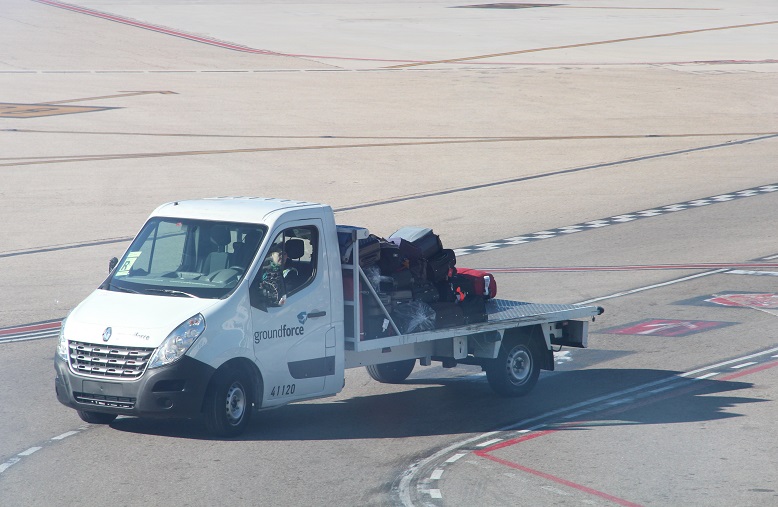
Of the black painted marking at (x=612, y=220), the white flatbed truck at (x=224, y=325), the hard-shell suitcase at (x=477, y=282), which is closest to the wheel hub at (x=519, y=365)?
the white flatbed truck at (x=224, y=325)

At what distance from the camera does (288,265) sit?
11.9m

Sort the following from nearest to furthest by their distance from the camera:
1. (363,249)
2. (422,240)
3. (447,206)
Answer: (363,249)
(422,240)
(447,206)

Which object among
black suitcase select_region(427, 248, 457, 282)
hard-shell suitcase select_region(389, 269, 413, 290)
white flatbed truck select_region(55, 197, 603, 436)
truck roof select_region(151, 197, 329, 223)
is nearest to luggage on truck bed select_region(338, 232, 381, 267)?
white flatbed truck select_region(55, 197, 603, 436)

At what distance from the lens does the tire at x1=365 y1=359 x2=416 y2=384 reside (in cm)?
1391

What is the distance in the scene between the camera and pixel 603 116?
132 ft

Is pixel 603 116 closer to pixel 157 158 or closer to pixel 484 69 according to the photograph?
pixel 484 69

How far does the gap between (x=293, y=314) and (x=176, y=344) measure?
1353mm

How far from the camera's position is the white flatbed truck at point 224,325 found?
10.7 metres

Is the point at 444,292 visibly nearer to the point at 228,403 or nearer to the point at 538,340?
the point at 538,340

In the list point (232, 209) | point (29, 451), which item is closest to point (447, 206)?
point (232, 209)

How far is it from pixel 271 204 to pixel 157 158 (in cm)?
2094

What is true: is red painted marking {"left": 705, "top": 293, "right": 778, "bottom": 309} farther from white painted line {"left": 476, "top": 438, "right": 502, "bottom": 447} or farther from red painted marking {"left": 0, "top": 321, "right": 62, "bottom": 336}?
red painted marking {"left": 0, "top": 321, "right": 62, "bottom": 336}

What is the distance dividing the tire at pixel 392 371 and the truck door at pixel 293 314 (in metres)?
2.10

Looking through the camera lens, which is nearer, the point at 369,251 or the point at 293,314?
the point at 293,314
